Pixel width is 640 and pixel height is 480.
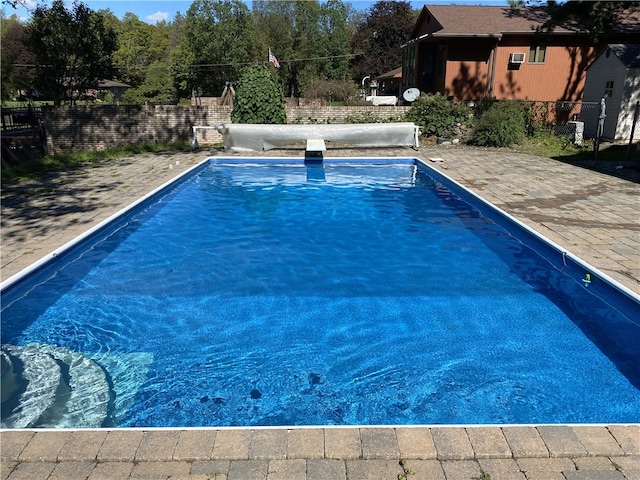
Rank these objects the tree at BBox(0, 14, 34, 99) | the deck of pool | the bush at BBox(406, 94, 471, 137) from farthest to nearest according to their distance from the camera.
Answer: the bush at BBox(406, 94, 471, 137) < the tree at BBox(0, 14, 34, 99) < the deck of pool

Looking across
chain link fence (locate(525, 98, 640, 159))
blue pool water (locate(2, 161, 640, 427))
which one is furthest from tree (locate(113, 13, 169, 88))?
blue pool water (locate(2, 161, 640, 427))

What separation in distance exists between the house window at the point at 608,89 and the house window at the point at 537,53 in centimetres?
649

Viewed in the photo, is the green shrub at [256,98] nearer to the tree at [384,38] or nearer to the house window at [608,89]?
the house window at [608,89]

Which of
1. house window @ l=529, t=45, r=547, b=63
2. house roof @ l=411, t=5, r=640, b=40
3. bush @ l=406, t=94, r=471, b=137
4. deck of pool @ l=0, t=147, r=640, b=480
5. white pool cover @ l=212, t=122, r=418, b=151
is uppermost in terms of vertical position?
house roof @ l=411, t=5, r=640, b=40

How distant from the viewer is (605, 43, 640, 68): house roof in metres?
15.4

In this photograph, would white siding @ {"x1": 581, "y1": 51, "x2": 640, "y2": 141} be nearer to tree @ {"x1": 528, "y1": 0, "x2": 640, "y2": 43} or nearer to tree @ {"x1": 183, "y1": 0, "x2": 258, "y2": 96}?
tree @ {"x1": 528, "y1": 0, "x2": 640, "y2": 43}

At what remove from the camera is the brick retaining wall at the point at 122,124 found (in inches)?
659

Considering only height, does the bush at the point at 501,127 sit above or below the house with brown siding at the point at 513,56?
below

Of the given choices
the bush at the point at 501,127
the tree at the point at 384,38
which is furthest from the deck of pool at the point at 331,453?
the tree at the point at 384,38

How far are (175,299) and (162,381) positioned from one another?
5.62 ft

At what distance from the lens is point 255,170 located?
13.9 m

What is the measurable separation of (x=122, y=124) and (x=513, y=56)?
56.0 feet

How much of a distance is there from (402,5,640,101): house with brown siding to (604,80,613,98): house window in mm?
5687

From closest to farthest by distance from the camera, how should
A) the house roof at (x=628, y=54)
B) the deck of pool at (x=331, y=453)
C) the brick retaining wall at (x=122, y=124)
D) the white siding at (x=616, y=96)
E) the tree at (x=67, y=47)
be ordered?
the deck of pool at (x=331, y=453), the white siding at (x=616, y=96), the house roof at (x=628, y=54), the brick retaining wall at (x=122, y=124), the tree at (x=67, y=47)
